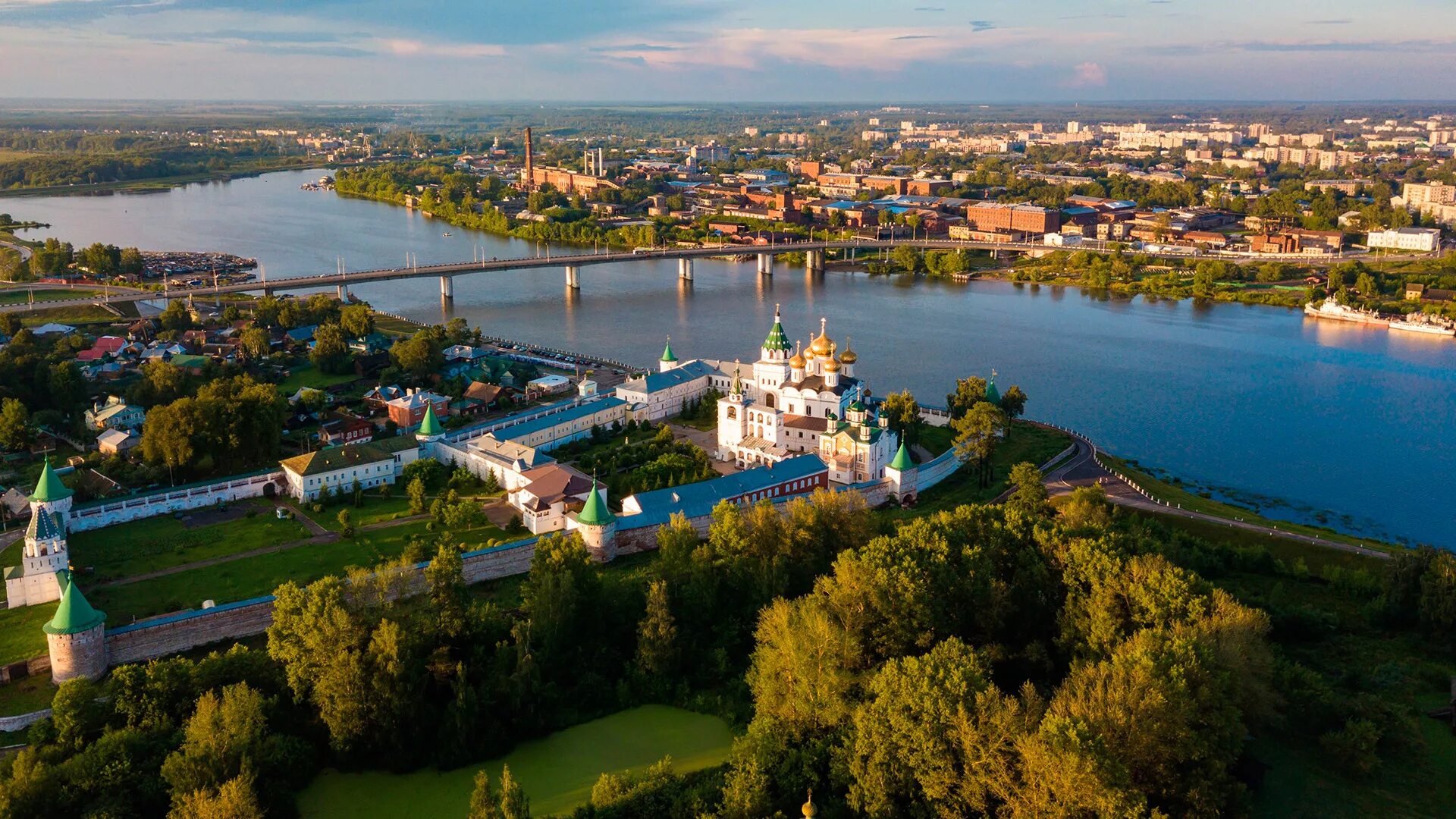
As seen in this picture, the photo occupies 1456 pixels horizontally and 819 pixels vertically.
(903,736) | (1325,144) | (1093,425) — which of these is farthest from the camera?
(1325,144)

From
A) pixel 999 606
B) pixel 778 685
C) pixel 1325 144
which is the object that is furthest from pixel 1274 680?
pixel 1325 144

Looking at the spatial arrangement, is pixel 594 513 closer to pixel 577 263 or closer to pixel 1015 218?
pixel 577 263

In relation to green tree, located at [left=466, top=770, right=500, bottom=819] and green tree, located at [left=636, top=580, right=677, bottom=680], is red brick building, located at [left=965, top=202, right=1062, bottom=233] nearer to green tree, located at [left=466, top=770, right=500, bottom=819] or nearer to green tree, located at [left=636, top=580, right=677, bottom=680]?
green tree, located at [left=636, top=580, right=677, bottom=680]

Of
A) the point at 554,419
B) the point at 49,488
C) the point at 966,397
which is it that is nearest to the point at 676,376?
the point at 554,419

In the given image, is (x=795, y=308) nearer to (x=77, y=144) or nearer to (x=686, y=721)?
(x=686, y=721)

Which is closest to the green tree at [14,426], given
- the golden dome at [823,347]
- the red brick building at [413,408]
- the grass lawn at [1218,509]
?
the red brick building at [413,408]

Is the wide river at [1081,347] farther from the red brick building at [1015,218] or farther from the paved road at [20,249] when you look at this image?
the red brick building at [1015,218]

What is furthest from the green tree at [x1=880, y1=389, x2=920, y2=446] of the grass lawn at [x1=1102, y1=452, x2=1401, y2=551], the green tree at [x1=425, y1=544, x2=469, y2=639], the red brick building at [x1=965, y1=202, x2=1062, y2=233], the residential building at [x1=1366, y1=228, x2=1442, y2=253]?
the residential building at [x1=1366, y1=228, x2=1442, y2=253]
